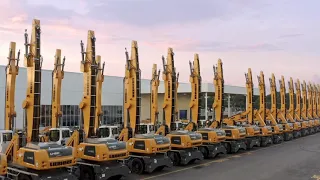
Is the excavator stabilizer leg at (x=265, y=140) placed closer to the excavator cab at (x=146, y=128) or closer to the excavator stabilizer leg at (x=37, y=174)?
the excavator cab at (x=146, y=128)

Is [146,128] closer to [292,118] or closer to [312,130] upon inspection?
[292,118]

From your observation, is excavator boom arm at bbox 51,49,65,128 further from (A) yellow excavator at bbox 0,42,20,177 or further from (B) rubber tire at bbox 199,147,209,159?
(B) rubber tire at bbox 199,147,209,159

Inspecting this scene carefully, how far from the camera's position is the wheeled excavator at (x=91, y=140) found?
14.9 m

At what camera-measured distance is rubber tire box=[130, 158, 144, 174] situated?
1745cm

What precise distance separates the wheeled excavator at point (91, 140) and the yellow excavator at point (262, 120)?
16436mm

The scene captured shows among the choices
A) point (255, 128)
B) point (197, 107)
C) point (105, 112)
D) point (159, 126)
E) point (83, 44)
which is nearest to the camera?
point (83, 44)

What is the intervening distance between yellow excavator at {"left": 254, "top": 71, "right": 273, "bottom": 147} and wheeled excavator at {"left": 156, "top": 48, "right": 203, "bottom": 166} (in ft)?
35.2

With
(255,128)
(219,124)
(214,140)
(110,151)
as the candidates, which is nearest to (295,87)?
(255,128)

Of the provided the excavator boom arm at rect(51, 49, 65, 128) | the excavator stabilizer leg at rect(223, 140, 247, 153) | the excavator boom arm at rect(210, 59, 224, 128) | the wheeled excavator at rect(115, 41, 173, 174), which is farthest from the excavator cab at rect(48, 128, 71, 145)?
the excavator boom arm at rect(210, 59, 224, 128)

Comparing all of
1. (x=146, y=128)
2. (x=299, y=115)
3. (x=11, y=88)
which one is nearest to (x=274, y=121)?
(x=299, y=115)

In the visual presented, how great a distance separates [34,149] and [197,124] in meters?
13.1

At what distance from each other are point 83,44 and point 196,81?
9.97 metres

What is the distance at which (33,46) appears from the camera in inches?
591

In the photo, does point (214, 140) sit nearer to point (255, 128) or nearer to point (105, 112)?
point (255, 128)
